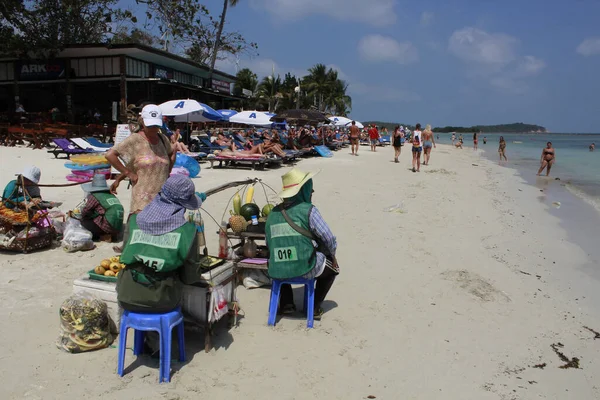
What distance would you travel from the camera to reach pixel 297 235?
3.88 m

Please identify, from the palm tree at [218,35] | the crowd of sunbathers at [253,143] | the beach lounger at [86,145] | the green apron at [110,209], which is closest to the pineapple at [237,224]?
the green apron at [110,209]

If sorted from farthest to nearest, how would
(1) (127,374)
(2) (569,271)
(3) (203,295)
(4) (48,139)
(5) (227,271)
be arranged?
(4) (48,139)
(2) (569,271)
(5) (227,271)
(3) (203,295)
(1) (127,374)

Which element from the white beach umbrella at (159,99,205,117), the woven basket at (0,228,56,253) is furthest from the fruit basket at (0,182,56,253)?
the white beach umbrella at (159,99,205,117)

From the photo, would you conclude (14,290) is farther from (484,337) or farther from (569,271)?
(569,271)

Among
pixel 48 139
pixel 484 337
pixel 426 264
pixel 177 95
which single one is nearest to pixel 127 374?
pixel 484 337

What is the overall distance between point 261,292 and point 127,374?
175 centimetres

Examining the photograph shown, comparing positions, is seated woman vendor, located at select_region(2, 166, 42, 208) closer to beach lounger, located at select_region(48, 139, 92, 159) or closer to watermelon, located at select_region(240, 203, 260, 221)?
watermelon, located at select_region(240, 203, 260, 221)

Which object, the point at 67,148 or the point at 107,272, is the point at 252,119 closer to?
the point at 67,148

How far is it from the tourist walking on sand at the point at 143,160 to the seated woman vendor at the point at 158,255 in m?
1.08

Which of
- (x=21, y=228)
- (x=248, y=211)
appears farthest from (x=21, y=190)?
(x=248, y=211)

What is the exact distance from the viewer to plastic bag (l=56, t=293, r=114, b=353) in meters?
3.44

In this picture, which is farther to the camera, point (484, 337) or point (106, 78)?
point (106, 78)

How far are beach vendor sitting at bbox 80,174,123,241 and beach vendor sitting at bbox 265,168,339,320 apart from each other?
111 inches

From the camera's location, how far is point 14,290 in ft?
14.9
